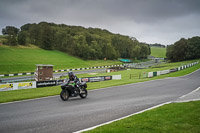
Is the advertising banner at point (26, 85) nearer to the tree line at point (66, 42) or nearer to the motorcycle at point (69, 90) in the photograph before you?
the motorcycle at point (69, 90)

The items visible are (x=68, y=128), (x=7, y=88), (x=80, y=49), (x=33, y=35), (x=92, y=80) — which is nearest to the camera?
(x=68, y=128)

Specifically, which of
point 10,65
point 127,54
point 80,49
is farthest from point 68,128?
point 127,54

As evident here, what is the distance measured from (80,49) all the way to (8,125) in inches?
2989

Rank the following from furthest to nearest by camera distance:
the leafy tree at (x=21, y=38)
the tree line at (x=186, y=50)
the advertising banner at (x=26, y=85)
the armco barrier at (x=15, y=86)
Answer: the tree line at (x=186, y=50) < the leafy tree at (x=21, y=38) < the advertising banner at (x=26, y=85) < the armco barrier at (x=15, y=86)

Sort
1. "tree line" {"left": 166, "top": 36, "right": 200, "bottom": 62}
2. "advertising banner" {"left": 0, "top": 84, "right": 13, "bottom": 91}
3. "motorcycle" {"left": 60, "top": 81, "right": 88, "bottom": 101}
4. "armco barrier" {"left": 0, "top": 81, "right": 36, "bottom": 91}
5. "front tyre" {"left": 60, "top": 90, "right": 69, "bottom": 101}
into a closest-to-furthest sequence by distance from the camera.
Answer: "motorcycle" {"left": 60, "top": 81, "right": 88, "bottom": 101} < "front tyre" {"left": 60, "top": 90, "right": 69, "bottom": 101} < "advertising banner" {"left": 0, "top": 84, "right": 13, "bottom": 91} < "armco barrier" {"left": 0, "top": 81, "right": 36, "bottom": 91} < "tree line" {"left": 166, "top": 36, "right": 200, "bottom": 62}

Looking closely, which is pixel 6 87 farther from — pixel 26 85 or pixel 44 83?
pixel 44 83

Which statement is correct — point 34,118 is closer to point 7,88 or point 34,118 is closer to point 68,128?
point 68,128

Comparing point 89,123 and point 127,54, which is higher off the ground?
point 127,54

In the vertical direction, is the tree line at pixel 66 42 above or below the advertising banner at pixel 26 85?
above

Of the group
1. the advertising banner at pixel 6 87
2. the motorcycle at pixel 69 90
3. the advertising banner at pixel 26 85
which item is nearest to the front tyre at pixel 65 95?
the motorcycle at pixel 69 90

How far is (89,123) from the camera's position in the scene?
6996 mm

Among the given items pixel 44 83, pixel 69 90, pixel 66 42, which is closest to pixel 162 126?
pixel 69 90

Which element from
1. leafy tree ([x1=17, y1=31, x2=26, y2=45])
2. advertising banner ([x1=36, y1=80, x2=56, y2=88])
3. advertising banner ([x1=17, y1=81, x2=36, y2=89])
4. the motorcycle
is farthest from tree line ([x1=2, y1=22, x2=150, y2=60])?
the motorcycle

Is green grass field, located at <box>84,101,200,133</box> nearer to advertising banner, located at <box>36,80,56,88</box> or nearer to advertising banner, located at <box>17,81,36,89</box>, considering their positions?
advertising banner, located at <box>17,81,36,89</box>
